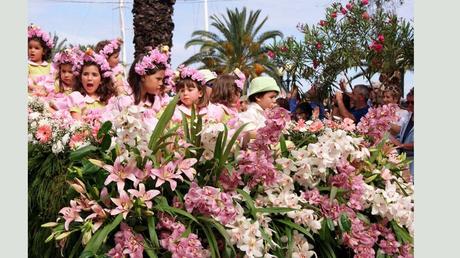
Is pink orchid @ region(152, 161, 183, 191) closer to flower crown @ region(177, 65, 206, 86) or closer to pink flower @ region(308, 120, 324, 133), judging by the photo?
pink flower @ region(308, 120, 324, 133)

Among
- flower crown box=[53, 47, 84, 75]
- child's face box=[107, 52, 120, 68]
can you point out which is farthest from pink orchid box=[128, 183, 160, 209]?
child's face box=[107, 52, 120, 68]

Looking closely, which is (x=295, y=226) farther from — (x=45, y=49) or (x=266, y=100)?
(x=45, y=49)

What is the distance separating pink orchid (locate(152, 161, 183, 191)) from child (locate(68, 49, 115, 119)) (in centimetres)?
282

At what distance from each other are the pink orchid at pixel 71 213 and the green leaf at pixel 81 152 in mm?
257

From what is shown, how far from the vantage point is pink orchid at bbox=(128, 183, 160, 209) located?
3.26 m

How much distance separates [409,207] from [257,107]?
Result: 1.57 metres

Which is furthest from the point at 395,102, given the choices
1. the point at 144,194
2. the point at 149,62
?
the point at 144,194

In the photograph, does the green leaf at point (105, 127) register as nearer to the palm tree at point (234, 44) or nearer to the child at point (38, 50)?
the child at point (38, 50)

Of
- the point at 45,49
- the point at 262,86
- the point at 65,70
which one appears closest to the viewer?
the point at 262,86

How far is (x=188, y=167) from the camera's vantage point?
3391 mm

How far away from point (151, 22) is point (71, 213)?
6801 mm

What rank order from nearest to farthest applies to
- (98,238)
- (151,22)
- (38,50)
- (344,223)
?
(98,238) < (344,223) < (38,50) < (151,22)

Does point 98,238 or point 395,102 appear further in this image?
point 395,102

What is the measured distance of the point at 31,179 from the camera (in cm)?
379
